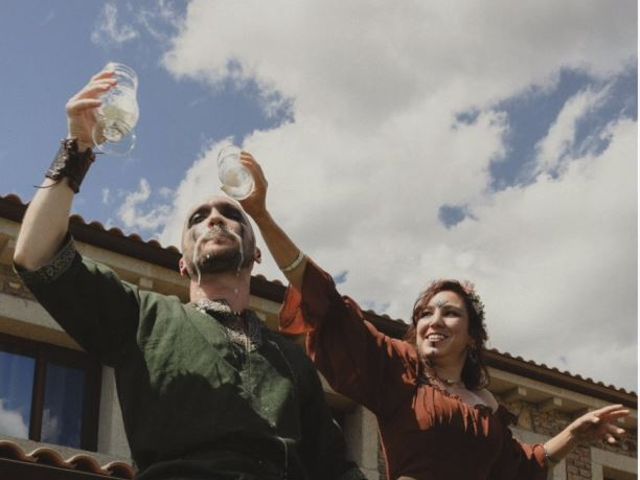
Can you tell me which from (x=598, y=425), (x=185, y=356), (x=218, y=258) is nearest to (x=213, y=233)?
(x=218, y=258)

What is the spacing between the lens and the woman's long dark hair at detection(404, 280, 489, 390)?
4.07 m

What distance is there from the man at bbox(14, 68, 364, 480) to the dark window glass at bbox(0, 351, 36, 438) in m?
5.05

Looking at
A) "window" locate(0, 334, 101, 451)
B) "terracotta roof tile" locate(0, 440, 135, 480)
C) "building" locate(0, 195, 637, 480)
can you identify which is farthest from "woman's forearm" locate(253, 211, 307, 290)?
"window" locate(0, 334, 101, 451)

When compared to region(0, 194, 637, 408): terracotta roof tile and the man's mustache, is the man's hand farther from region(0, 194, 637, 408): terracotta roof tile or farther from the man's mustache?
region(0, 194, 637, 408): terracotta roof tile

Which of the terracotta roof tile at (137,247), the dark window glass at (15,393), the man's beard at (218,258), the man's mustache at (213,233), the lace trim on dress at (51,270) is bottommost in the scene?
the lace trim on dress at (51,270)

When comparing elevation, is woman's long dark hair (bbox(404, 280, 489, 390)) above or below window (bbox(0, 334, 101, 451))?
below

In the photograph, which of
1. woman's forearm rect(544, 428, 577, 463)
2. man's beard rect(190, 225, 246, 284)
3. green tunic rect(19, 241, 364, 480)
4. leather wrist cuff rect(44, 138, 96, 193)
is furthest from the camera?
woman's forearm rect(544, 428, 577, 463)

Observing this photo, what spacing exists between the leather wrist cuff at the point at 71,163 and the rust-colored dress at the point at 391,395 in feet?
2.73

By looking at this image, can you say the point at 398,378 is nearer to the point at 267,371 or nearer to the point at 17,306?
the point at 267,371

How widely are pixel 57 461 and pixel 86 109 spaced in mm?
3561

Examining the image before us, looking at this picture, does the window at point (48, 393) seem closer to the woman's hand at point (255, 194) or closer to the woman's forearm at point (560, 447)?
the woman's forearm at point (560, 447)

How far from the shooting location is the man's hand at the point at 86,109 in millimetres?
3043

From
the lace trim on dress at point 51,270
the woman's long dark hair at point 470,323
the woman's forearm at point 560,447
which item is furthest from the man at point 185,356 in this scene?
the woman's forearm at point 560,447

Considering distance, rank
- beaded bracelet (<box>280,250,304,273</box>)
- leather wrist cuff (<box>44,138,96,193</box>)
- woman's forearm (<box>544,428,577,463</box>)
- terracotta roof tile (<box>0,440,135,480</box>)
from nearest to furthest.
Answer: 1. leather wrist cuff (<box>44,138,96,193</box>)
2. beaded bracelet (<box>280,250,304,273</box>)
3. woman's forearm (<box>544,428,577,463</box>)
4. terracotta roof tile (<box>0,440,135,480</box>)
